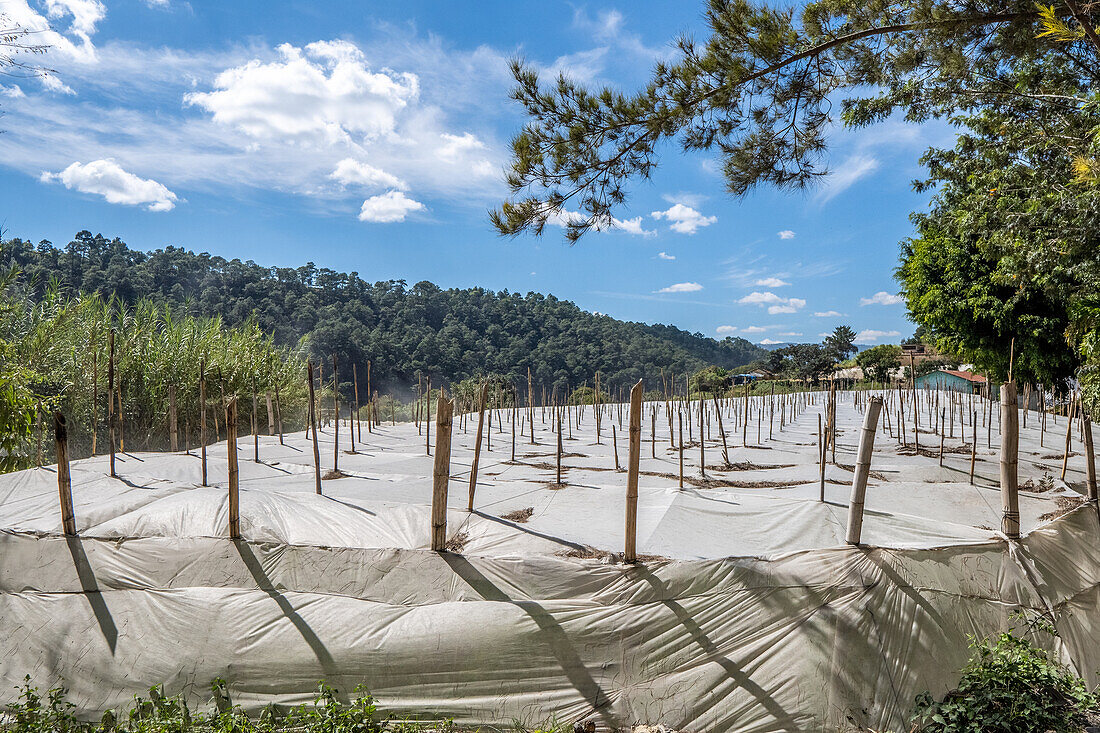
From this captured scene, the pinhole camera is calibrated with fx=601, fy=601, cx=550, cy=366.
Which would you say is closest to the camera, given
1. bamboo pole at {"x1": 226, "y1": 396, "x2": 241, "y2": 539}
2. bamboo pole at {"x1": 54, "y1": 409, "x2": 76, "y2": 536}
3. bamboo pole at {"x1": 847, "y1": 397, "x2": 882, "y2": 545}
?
bamboo pole at {"x1": 847, "y1": 397, "x2": 882, "y2": 545}

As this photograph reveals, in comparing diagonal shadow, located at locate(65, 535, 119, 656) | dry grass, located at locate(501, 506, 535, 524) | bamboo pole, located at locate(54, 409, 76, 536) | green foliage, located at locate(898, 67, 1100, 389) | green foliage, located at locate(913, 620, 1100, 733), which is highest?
green foliage, located at locate(898, 67, 1100, 389)

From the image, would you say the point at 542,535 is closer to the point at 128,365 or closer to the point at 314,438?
the point at 314,438

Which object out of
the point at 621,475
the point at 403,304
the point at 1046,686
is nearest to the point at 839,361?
the point at 403,304

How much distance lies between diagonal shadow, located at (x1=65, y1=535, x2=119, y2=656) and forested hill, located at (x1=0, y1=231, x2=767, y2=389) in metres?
19.9

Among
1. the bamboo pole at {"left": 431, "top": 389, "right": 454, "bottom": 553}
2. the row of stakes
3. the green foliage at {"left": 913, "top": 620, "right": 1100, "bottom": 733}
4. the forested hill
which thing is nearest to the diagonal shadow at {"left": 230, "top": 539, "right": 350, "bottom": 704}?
the row of stakes

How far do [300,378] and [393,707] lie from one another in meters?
12.1

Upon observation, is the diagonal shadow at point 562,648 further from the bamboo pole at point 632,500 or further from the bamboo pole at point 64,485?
the bamboo pole at point 64,485

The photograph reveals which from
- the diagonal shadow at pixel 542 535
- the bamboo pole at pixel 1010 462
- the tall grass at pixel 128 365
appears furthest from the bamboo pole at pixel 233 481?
the tall grass at pixel 128 365

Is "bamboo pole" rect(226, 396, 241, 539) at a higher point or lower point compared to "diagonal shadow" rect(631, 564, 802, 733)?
higher

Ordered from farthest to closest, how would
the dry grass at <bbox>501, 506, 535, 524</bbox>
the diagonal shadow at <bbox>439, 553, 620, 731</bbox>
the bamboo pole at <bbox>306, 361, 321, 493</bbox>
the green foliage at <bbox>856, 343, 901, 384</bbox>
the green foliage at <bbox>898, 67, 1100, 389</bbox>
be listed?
1. the green foliage at <bbox>856, 343, 901, 384</bbox>
2. the green foliage at <bbox>898, 67, 1100, 389</bbox>
3. the bamboo pole at <bbox>306, 361, 321, 493</bbox>
4. the dry grass at <bbox>501, 506, 535, 524</bbox>
5. the diagonal shadow at <bbox>439, 553, 620, 731</bbox>

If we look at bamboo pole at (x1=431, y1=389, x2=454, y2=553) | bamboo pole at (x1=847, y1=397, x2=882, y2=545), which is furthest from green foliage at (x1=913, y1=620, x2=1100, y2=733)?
bamboo pole at (x1=431, y1=389, x2=454, y2=553)

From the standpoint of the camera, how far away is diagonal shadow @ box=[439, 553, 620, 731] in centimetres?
278

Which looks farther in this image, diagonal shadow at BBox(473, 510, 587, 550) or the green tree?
the green tree

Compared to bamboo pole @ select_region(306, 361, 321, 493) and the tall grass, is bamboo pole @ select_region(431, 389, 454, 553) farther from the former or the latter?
the tall grass
